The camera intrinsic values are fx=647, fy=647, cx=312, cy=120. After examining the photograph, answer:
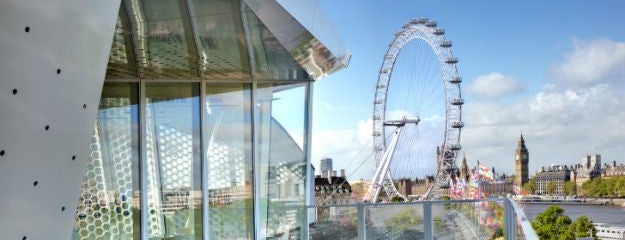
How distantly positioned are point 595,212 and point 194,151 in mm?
75840

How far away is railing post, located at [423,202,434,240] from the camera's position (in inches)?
196

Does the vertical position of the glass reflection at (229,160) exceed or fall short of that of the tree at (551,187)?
it exceeds it

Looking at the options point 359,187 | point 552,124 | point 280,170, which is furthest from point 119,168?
point 552,124

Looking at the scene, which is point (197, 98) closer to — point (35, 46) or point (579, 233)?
point (35, 46)

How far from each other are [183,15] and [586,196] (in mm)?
87276

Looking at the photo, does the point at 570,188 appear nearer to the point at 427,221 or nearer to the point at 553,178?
the point at 553,178

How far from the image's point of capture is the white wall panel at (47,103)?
1.77 metres

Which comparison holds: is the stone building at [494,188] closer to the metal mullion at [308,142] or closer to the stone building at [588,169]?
the metal mullion at [308,142]

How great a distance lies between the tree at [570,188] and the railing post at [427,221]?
289 ft

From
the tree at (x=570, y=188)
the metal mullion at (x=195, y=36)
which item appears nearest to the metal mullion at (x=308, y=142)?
the metal mullion at (x=195, y=36)

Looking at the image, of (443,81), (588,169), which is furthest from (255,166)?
(588,169)

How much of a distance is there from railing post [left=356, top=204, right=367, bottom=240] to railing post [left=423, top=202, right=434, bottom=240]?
2.14 ft

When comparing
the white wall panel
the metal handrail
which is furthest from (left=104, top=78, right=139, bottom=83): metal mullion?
the white wall panel

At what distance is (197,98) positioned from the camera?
5941 mm
